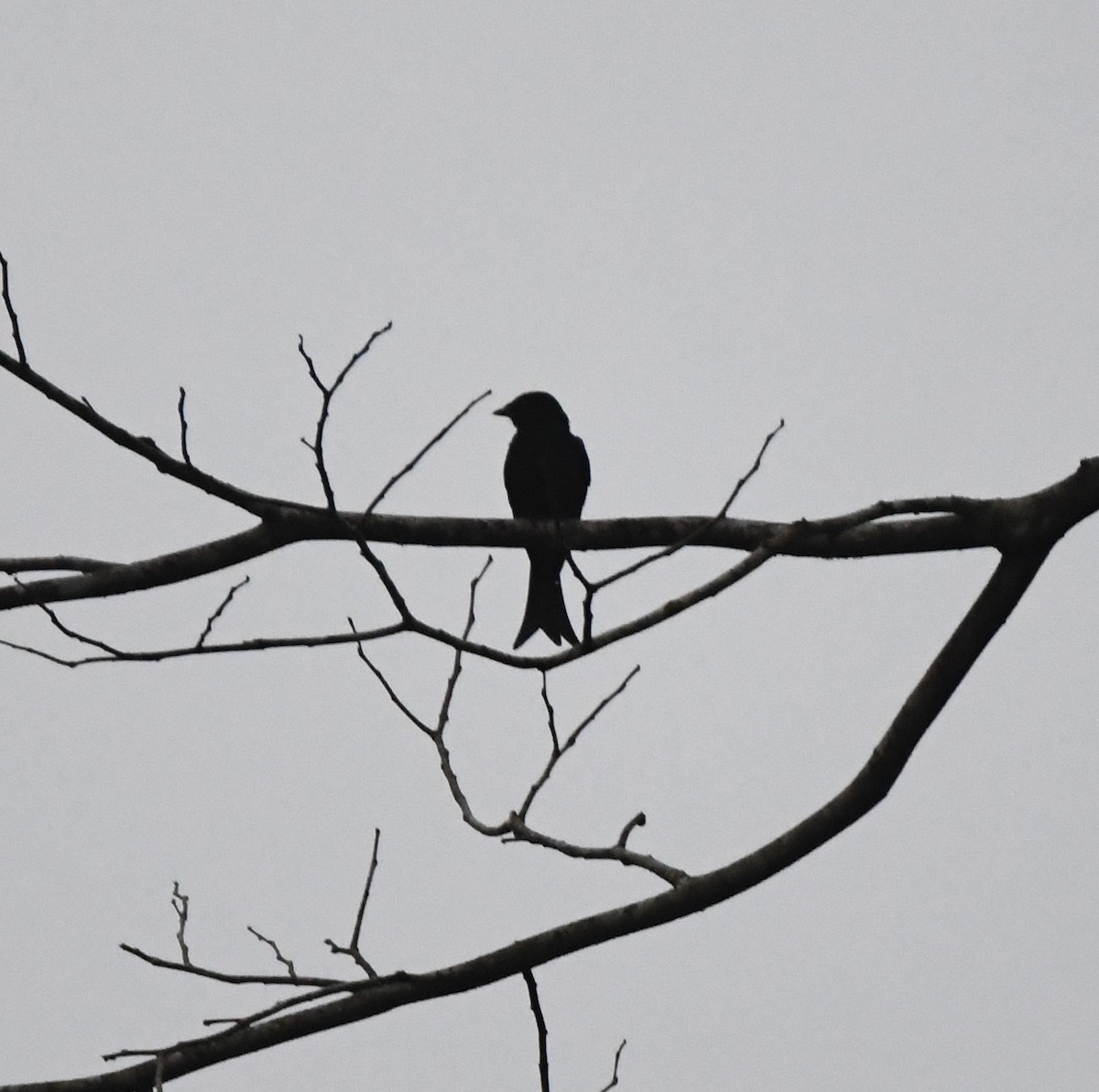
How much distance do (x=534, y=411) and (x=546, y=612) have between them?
4.94ft

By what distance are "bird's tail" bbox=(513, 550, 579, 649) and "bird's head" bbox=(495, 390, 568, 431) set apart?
1.14m

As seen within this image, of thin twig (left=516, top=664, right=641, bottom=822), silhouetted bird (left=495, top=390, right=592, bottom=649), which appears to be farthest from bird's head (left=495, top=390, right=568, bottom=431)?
thin twig (left=516, top=664, right=641, bottom=822)

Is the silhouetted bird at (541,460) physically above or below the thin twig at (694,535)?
above

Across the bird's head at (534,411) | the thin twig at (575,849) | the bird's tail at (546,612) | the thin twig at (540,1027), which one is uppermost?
the bird's head at (534,411)

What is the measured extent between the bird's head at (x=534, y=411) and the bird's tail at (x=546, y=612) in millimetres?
1141

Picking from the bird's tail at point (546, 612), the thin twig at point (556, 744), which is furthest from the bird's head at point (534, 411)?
the thin twig at point (556, 744)

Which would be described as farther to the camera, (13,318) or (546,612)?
(546,612)

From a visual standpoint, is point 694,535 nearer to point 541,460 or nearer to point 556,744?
point 556,744

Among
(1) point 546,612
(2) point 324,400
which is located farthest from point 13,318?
(1) point 546,612

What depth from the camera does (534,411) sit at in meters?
5.94

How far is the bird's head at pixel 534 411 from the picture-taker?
5902mm

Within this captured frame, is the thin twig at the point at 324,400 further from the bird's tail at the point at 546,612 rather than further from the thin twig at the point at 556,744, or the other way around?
the bird's tail at the point at 546,612

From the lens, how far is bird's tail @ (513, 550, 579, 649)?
4559mm

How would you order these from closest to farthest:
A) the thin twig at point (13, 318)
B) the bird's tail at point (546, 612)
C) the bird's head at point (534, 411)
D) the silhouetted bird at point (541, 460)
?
the thin twig at point (13, 318)
the bird's tail at point (546, 612)
the silhouetted bird at point (541, 460)
the bird's head at point (534, 411)
